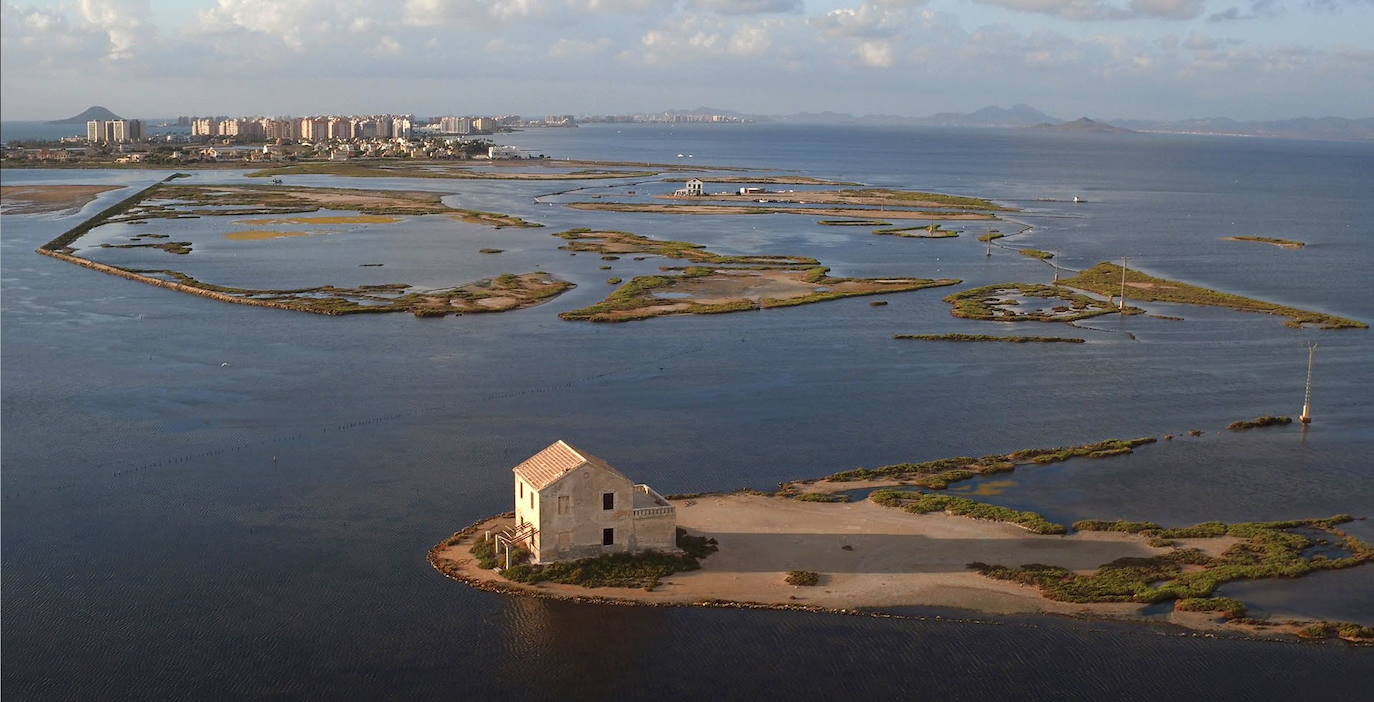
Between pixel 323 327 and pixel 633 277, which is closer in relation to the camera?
pixel 323 327

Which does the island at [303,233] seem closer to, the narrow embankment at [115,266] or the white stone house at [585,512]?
the narrow embankment at [115,266]

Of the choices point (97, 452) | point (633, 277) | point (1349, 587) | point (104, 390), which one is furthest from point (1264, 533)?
point (633, 277)

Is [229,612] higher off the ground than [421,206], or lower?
lower

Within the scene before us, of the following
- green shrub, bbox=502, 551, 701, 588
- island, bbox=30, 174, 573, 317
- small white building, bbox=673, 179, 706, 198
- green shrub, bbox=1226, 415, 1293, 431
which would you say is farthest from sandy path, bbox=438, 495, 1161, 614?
small white building, bbox=673, 179, 706, 198

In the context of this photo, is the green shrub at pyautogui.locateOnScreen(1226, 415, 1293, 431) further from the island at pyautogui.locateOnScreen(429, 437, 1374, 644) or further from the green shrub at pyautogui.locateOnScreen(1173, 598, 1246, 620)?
the green shrub at pyautogui.locateOnScreen(1173, 598, 1246, 620)

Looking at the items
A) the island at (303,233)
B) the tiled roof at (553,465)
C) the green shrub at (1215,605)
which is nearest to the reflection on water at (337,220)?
the island at (303,233)

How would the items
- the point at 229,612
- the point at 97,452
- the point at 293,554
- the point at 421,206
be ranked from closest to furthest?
the point at 229,612 < the point at 293,554 < the point at 97,452 < the point at 421,206

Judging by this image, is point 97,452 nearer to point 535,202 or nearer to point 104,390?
point 104,390
